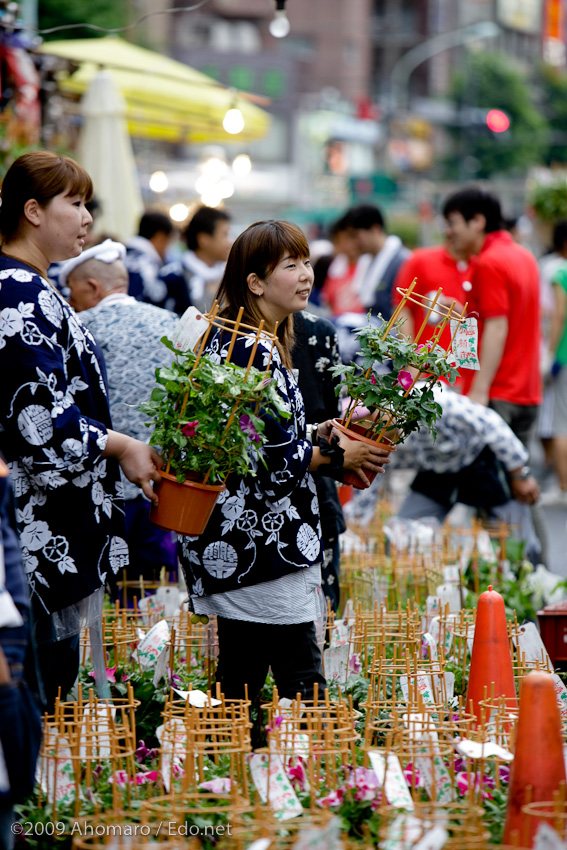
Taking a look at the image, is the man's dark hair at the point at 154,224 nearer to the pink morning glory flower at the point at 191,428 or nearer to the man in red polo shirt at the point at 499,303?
the man in red polo shirt at the point at 499,303

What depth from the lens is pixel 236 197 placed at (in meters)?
53.6

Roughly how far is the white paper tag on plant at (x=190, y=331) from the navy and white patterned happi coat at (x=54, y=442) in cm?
28

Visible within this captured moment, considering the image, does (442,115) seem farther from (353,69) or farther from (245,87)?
(245,87)

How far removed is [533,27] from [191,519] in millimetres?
89258

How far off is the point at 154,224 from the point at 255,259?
5.13 m

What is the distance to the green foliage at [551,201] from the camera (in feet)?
39.1

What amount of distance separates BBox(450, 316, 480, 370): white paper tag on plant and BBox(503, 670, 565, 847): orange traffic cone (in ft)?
3.67

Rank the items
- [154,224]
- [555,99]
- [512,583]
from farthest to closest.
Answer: [555,99] → [154,224] → [512,583]

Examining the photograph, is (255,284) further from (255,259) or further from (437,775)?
(437,775)

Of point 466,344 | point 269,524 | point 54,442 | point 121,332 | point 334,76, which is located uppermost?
point 334,76

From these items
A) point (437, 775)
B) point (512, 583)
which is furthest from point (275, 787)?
point (512, 583)

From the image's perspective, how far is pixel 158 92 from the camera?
10664mm

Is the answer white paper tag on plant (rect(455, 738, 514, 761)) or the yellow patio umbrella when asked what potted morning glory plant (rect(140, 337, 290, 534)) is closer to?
white paper tag on plant (rect(455, 738, 514, 761))

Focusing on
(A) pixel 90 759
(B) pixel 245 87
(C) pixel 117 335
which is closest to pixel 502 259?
(C) pixel 117 335
